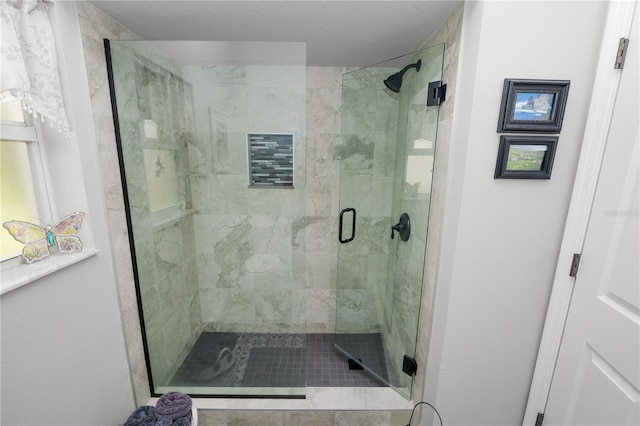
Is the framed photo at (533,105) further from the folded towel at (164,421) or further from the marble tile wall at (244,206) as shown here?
the folded towel at (164,421)

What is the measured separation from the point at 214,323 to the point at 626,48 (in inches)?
97.0

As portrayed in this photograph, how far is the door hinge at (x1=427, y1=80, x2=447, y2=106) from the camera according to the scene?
118 centimetres

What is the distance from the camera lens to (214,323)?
1784mm

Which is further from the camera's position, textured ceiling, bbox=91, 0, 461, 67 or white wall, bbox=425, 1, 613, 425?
textured ceiling, bbox=91, 0, 461, 67

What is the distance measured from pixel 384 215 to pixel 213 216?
1.22 metres

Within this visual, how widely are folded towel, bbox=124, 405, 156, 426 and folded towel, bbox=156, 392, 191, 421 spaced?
0.06 m

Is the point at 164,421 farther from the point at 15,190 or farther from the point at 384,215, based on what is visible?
the point at 384,215

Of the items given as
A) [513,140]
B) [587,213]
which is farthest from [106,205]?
[587,213]

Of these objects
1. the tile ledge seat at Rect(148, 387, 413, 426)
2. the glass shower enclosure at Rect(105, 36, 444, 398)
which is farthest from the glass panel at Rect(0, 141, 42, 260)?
the tile ledge seat at Rect(148, 387, 413, 426)

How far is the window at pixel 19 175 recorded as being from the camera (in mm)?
938

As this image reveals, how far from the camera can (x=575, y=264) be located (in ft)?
3.33

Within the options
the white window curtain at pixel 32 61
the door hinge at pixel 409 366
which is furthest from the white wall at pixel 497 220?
the white window curtain at pixel 32 61

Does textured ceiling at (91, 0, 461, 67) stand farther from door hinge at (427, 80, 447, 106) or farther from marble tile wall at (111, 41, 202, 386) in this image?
door hinge at (427, 80, 447, 106)

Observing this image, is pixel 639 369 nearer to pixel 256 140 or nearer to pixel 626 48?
pixel 626 48
